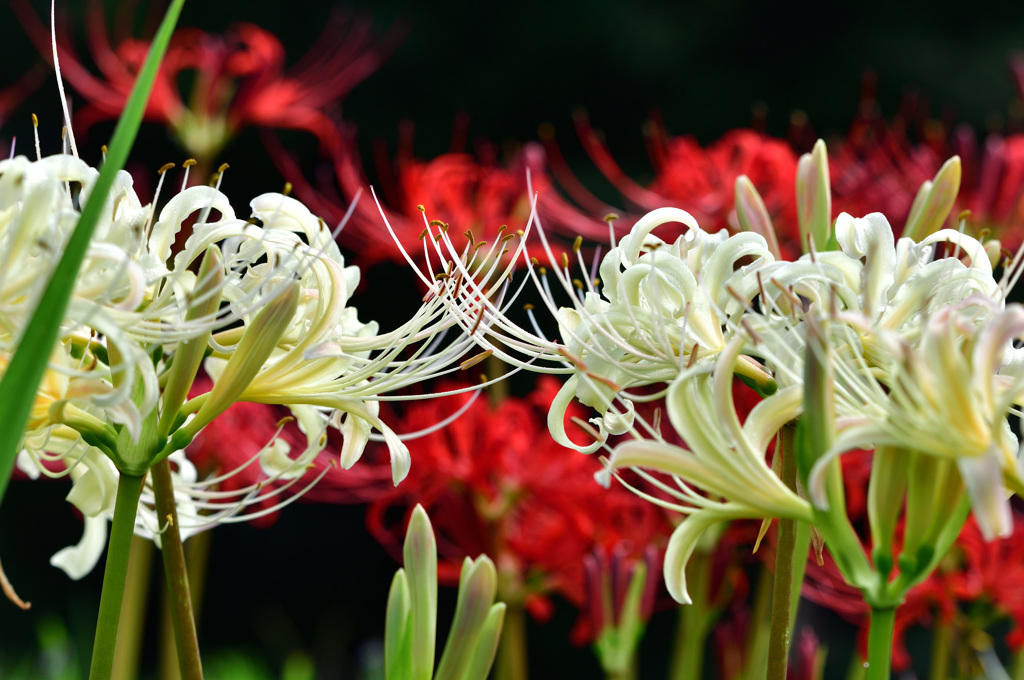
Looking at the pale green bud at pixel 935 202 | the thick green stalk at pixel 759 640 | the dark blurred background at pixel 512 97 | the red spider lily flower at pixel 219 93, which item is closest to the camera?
the pale green bud at pixel 935 202

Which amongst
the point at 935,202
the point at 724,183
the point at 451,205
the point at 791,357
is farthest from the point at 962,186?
the point at 791,357

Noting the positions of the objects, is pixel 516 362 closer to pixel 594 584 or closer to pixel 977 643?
pixel 594 584

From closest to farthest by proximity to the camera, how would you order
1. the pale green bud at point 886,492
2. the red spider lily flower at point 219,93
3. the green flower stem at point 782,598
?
1. the pale green bud at point 886,492
2. the green flower stem at point 782,598
3. the red spider lily flower at point 219,93

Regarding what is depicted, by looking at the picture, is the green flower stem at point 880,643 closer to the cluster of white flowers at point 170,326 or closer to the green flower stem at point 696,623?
the cluster of white flowers at point 170,326

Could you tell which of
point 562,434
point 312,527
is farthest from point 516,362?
point 312,527

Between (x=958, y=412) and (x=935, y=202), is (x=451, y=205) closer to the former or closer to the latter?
(x=935, y=202)

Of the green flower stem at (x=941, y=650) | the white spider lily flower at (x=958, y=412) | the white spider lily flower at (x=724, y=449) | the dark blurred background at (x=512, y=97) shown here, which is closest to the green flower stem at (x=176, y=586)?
the white spider lily flower at (x=724, y=449)
